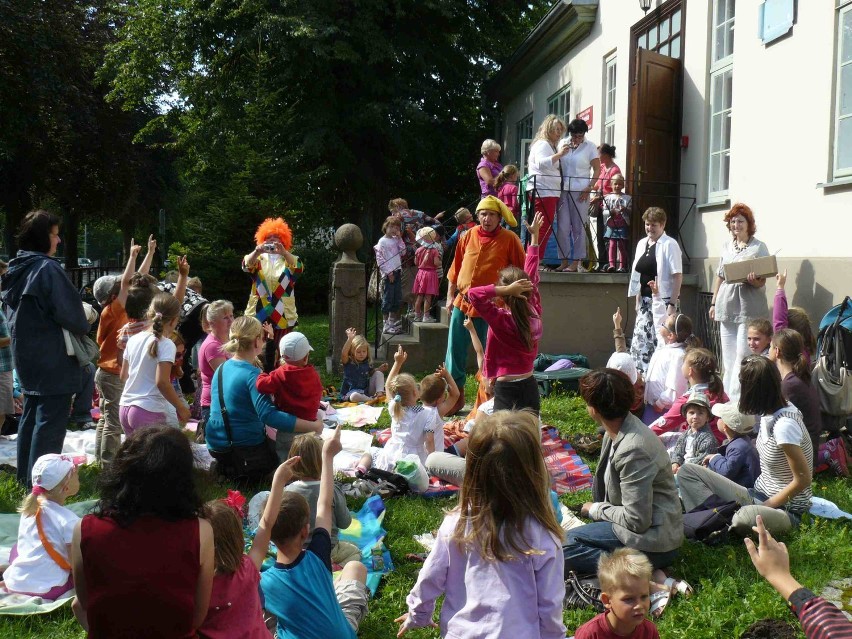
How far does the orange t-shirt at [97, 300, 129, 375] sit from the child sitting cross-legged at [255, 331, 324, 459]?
139 centimetres

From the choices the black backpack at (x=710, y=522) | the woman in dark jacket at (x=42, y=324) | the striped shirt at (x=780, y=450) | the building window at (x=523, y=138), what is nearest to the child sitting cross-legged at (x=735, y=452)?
the striped shirt at (x=780, y=450)

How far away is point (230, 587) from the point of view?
122 inches

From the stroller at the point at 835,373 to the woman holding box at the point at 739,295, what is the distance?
1.00 m

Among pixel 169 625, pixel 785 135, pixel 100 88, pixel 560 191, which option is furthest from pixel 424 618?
pixel 100 88

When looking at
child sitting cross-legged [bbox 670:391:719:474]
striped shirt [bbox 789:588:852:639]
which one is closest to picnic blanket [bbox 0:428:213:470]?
child sitting cross-legged [bbox 670:391:719:474]

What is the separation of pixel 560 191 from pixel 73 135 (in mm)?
15405

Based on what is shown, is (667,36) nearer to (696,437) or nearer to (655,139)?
(655,139)

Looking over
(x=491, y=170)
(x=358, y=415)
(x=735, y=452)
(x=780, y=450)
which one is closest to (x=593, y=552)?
(x=780, y=450)

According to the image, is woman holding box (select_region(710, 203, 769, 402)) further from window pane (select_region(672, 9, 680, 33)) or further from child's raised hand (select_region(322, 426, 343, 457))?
child's raised hand (select_region(322, 426, 343, 457))

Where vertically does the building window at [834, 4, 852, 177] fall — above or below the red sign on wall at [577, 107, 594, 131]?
below

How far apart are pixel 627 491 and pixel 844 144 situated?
490 cm

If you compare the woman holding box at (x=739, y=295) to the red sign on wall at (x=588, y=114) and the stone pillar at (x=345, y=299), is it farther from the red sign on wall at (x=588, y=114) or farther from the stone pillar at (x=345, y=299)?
the red sign on wall at (x=588, y=114)

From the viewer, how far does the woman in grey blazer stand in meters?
4.43

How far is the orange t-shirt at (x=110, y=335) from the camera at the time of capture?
6.71 m
